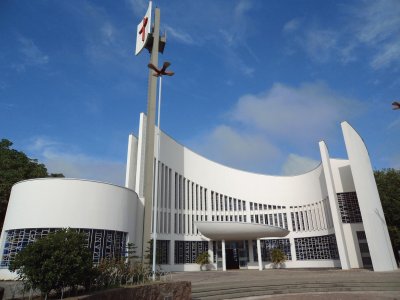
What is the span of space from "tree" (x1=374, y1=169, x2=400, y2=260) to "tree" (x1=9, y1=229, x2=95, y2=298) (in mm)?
24050

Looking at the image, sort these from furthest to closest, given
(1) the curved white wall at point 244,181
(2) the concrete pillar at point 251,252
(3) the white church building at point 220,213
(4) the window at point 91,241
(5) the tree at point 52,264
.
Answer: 1. (1) the curved white wall at point 244,181
2. (2) the concrete pillar at point 251,252
3. (3) the white church building at point 220,213
4. (4) the window at point 91,241
5. (5) the tree at point 52,264

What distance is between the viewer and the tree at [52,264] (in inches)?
306

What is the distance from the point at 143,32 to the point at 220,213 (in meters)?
19.6

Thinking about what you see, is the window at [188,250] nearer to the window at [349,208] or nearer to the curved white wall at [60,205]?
the curved white wall at [60,205]

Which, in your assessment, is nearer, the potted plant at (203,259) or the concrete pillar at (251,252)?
the potted plant at (203,259)

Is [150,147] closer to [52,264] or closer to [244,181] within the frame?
[244,181]

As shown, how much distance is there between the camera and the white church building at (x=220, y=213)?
15453 mm

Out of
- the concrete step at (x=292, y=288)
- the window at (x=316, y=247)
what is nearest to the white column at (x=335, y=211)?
the window at (x=316, y=247)

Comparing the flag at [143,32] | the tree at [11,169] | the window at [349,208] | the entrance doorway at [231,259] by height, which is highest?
the flag at [143,32]

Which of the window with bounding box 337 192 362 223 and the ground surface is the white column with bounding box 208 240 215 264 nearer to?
the window with bounding box 337 192 362 223

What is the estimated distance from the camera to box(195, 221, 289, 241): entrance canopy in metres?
24.5

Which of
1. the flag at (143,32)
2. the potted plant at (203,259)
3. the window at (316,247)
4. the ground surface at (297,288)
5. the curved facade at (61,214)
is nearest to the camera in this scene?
the ground surface at (297,288)

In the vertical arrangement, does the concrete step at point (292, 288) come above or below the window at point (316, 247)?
below

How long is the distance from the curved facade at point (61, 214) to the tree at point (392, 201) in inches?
836
